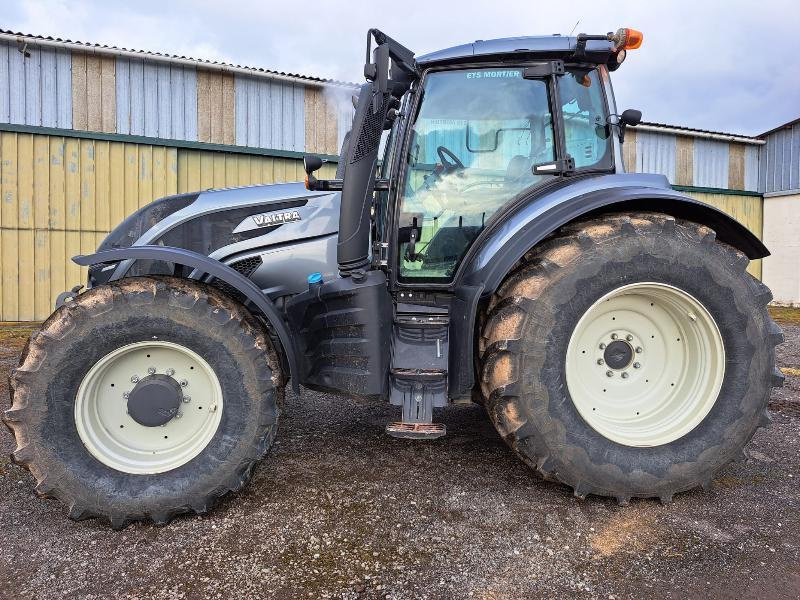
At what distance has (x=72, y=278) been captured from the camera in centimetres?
943

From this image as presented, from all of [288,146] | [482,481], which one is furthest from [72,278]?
[482,481]

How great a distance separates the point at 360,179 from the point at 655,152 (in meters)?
13.2

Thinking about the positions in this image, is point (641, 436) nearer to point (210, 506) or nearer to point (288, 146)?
point (210, 506)

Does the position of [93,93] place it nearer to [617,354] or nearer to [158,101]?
[158,101]

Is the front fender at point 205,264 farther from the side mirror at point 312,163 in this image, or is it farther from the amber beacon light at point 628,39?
the amber beacon light at point 628,39

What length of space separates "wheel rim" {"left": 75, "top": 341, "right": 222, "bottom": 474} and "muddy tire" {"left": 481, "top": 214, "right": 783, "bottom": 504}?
4.36 feet

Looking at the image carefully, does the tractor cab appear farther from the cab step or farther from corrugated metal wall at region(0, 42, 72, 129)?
corrugated metal wall at region(0, 42, 72, 129)

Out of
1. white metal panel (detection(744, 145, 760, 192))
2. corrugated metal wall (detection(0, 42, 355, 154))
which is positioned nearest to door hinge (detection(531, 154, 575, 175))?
corrugated metal wall (detection(0, 42, 355, 154))

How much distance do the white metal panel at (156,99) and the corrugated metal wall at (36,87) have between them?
0.82 m

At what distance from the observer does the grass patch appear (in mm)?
10941

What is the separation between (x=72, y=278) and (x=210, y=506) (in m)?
8.66

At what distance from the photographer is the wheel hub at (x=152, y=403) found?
7.92ft

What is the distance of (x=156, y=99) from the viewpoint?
376 inches

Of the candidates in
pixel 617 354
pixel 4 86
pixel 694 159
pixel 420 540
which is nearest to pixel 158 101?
pixel 4 86
